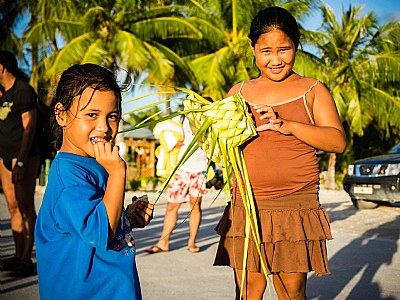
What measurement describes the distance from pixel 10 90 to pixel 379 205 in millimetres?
9966

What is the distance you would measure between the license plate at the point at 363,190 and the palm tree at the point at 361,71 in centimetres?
967

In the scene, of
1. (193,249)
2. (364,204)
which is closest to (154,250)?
(193,249)

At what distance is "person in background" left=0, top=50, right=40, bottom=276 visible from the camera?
17.5 feet

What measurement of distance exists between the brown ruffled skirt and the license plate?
31.2 feet

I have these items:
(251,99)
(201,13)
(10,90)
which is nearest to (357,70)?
(201,13)

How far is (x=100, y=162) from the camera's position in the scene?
6.65ft

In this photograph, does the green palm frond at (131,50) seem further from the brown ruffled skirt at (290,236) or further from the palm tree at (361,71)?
the brown ruffled skirt at (290,236)

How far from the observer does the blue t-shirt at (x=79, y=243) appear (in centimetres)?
196

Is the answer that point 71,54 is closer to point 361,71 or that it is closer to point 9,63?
point 361,71

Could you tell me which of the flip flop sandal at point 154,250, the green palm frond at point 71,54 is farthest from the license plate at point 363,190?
the green palm frond at point 71,54

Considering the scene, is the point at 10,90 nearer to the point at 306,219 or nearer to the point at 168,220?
the point at 168,220

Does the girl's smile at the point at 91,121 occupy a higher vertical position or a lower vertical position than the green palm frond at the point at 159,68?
lower

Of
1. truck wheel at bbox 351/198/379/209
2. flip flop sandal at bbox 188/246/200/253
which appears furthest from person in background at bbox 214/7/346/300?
truck wheel at bbox 351/198/379/209

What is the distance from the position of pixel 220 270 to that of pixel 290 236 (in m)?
3.24
